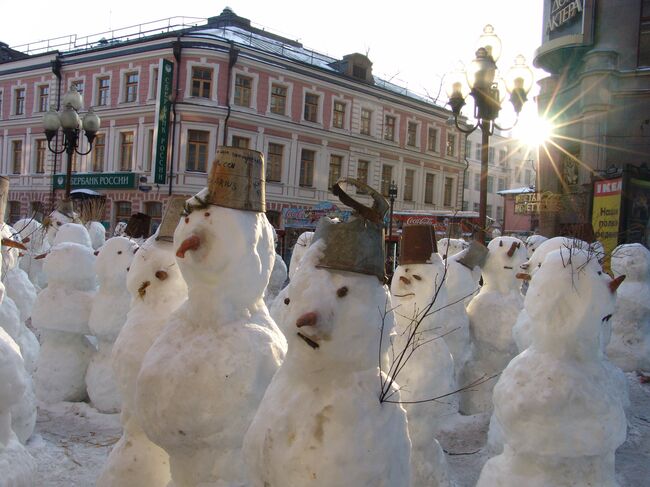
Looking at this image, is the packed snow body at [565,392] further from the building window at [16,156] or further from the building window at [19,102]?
the building window at [19,102]

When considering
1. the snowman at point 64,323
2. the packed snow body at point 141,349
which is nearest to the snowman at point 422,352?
the packed snow body at point 141,349

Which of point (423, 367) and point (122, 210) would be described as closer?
point (423, 367)

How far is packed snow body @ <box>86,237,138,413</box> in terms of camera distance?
494 cm

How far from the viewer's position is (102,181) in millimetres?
21938

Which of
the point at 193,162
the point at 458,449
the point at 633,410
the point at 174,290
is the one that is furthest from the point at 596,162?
the point at 193,162

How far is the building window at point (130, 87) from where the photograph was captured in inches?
857

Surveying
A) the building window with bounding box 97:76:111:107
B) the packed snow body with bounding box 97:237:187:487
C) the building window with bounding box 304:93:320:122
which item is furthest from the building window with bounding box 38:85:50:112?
the packed snow body with bounding box 97:237:187:487

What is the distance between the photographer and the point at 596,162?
12320mm

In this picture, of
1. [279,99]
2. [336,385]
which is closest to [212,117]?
[279,99]

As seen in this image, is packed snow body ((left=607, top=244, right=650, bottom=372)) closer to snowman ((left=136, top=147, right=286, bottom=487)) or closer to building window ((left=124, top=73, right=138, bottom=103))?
snowman ((left=136, top=147, right=286, bottom=487))

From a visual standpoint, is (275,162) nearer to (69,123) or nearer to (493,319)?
(69,123)

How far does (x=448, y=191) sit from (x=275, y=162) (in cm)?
1006

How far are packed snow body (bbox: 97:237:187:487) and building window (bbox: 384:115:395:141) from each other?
22.6 metres

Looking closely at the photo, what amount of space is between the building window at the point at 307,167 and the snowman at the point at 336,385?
2100 cm
